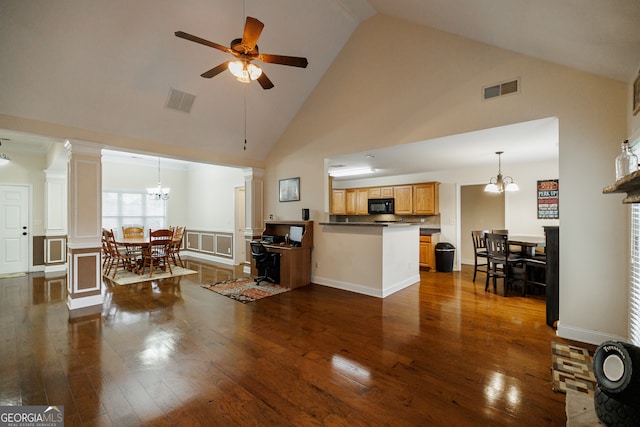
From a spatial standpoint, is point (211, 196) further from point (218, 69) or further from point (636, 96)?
point (636, 96)

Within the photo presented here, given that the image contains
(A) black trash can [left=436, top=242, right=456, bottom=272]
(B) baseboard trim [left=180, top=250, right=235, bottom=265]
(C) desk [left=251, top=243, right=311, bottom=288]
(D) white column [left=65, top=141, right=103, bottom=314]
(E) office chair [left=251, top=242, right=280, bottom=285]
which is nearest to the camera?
(D) white column [left=65, top=141, right=103, bottom=314]

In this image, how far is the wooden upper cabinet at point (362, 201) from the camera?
7739 millimetres

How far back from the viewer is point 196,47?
371cm

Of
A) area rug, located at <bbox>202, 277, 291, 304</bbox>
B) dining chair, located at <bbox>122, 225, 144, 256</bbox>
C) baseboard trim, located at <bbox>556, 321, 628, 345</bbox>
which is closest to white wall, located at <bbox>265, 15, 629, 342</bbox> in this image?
baseboard trim, located at <bbox>556, 321, 628, 345</bbox>

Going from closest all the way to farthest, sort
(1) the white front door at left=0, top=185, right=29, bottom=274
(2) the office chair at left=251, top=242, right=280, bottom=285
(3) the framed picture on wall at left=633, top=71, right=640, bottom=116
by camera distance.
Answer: (3) the framed picture on wall at left=633, top=71, right=640, bottom=116, (2) the office chair at left=251, top=242, right=280, bottom=285, (1) the white front door at left=0, top=185, right=29, bottom=274

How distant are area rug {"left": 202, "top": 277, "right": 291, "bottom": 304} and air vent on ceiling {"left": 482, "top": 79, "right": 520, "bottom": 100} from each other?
4.08 m

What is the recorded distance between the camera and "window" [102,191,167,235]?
24.4 feet

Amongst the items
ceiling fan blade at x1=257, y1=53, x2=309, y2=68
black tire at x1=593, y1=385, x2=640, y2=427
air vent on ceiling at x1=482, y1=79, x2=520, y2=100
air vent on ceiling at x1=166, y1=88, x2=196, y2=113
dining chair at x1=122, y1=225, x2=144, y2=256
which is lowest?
black tire at x1=593, y1=385, x2=640, y2=427

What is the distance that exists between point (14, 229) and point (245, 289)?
570 cm

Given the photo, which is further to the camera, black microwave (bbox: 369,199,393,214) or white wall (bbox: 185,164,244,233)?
white wall (bbox: 185,164,244,233)

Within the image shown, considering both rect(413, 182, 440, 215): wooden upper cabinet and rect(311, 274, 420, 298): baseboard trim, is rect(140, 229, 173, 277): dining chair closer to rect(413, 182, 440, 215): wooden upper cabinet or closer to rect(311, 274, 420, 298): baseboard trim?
rect(311, 274, 420, 298): baseboard trim

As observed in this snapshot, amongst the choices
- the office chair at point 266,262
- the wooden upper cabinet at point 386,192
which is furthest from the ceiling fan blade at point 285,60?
the wooden upper cabinet at point 386,192

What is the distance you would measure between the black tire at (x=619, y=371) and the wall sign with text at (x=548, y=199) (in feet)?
16.0

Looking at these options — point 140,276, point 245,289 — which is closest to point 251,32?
point 245,289
